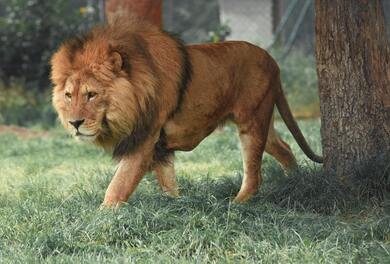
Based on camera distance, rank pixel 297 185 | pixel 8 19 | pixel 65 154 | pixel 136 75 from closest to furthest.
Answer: pixel 136 75 < pixel 297 185 < pixel 65 154 < pixel 8 19

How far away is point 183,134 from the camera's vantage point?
6.62 metres

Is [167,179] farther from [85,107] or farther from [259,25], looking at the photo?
[259,25]

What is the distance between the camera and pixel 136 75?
616 centimetres

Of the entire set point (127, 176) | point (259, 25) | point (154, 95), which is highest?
point (154, 95)

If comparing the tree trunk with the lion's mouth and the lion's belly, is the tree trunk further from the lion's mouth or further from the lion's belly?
the lion's mouth

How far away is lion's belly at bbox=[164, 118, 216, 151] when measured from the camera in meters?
6.52

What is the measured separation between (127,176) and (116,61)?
2.51 feet

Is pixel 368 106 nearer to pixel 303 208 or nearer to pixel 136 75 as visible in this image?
pixel 303 208

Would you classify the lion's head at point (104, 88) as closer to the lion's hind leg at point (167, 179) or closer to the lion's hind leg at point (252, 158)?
the lion's hind leg at point (167, 179)

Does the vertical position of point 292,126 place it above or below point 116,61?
below

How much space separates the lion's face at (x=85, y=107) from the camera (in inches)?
237

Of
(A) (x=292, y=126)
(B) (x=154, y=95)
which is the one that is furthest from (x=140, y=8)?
(B) (x=154, y=95)

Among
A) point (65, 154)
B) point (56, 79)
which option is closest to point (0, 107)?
point (65, 154)

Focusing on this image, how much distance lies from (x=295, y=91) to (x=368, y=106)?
6.87m
